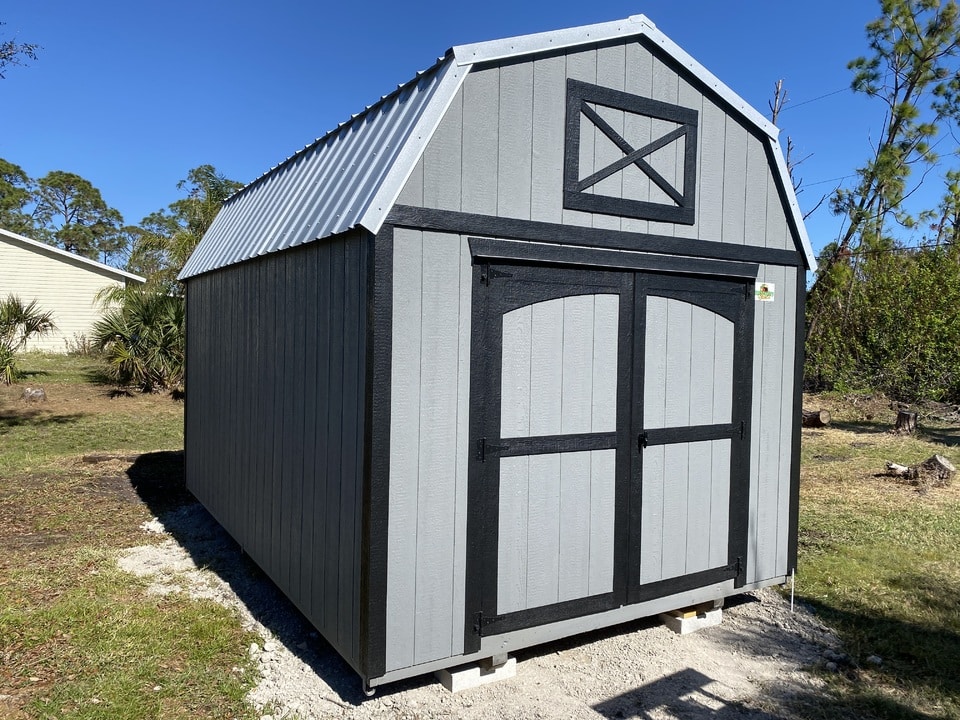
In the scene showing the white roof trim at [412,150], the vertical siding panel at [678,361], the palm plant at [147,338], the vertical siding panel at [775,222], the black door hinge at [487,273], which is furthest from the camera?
the palm plant at [147,338]

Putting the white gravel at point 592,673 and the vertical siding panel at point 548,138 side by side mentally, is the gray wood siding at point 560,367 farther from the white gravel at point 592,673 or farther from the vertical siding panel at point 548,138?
the white gravel at point 592,673

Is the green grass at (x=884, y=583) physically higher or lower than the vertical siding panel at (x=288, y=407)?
lower

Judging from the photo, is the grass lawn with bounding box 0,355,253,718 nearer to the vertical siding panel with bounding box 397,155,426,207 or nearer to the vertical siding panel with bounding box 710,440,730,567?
the vertical siding panel with bounding box 397,155,426,207

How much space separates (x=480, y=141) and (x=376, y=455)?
4.97 feet

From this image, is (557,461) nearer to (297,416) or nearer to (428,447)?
(428,447)

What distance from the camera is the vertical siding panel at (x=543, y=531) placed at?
3494mm

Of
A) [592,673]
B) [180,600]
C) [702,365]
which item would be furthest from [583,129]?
[180,600]

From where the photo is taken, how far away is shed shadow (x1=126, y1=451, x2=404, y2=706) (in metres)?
3.46

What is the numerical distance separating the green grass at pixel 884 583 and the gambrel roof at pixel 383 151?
222 cm

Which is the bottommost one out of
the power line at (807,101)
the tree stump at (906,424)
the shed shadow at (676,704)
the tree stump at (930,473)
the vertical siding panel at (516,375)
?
the shed shadow at (676,704)

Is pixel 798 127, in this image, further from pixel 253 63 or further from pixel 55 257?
pixel 55 257

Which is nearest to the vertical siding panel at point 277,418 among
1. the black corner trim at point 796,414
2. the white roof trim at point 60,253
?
the black corner trim at point 796,414

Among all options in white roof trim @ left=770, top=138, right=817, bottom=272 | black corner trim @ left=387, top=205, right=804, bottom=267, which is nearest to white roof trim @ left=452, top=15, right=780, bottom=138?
white roof trim @ left=770, top=138, right=817, bottom=272

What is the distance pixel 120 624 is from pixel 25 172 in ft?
152
